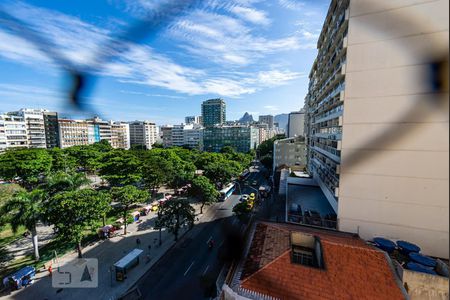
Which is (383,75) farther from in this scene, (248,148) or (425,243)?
(248,148)

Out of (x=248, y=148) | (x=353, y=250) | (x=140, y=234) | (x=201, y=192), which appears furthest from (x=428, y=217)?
(x=248, y=148)

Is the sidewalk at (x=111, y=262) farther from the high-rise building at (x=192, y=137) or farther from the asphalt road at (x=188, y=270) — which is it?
the high-rise building at (x=192, y=137)

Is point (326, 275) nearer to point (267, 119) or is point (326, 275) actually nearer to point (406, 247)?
point (406, 247)

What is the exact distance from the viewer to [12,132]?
113ft

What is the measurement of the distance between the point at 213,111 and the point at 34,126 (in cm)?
5338

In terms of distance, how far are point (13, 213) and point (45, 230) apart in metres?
5.37

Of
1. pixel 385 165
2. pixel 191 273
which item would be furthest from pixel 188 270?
pixel 385 165

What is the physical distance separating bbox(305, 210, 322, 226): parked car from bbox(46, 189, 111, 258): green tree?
30.9 feet

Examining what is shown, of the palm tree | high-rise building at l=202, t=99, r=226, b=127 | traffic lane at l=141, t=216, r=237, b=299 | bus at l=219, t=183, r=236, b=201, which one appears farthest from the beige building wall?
high-rise building at l=202, t=99, r=226, b=127

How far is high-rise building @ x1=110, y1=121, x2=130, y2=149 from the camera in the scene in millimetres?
54156

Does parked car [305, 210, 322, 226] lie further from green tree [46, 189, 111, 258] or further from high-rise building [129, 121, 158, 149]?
high-rise building [129, 121, 158, 149]
